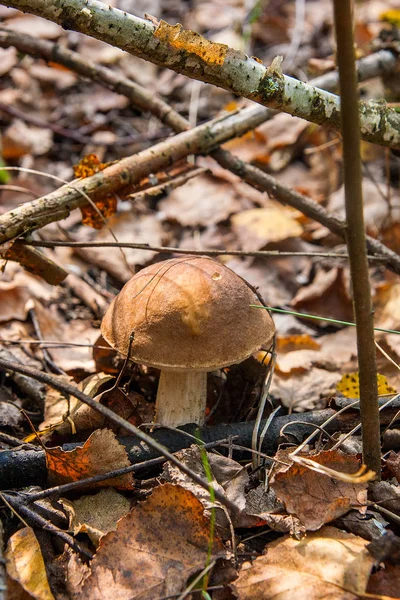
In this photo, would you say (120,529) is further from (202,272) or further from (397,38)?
(397,38)

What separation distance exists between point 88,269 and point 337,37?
3.09m

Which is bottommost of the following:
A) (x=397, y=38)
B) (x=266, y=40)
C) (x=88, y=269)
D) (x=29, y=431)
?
(x=29, y=431)

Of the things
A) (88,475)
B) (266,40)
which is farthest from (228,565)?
(266,40)

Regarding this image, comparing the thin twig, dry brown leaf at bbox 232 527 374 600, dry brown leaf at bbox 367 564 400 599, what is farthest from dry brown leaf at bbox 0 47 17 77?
dry brown leaf at bbox 367 564 400 599

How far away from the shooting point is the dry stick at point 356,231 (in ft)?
4.59

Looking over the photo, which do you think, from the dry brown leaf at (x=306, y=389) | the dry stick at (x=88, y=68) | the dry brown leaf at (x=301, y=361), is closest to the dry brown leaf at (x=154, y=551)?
the dry brown leaf at (x=306, y=389)

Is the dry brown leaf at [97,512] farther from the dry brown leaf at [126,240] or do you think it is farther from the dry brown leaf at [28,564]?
the dry brown leaf at [126,240]

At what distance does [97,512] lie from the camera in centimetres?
204

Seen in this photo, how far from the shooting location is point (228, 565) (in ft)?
5.91

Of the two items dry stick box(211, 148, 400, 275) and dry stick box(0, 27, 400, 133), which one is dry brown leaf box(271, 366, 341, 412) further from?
dry stick box(0, 27, 400, 133)

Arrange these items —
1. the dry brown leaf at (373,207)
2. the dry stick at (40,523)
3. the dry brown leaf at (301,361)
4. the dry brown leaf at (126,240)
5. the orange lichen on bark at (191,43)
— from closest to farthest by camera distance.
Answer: the dry stick at (40,523), the orange lichen on bark at (191,43), the dry brown leaf at (301,361), the dry brown leaf at (126,240), the dry brown leaf at (373,207)

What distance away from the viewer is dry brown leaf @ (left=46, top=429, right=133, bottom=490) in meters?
2.06

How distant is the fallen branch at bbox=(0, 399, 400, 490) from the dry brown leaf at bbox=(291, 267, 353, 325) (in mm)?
1665

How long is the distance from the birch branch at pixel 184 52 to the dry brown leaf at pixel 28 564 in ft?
5.68
